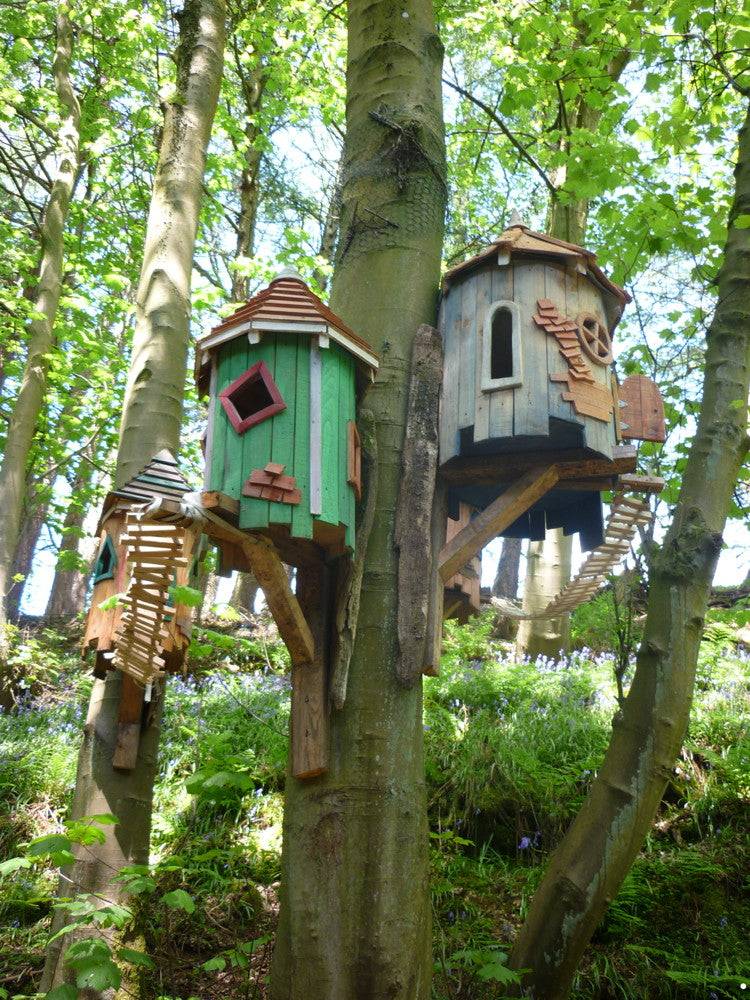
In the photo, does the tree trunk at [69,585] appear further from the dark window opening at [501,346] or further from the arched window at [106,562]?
the dark window opening at [501,346]

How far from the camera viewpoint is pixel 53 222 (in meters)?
9.44

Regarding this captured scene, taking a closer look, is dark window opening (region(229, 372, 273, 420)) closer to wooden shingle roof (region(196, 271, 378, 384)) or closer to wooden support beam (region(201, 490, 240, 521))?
wooden shingle roof (region(196, 271, 378, 384))

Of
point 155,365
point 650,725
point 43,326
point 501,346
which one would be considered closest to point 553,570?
point 501,346

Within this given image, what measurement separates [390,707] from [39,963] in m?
A: 3.02

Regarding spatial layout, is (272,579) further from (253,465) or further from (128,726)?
(128,726)

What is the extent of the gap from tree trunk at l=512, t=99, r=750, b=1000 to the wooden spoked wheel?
0.49 m

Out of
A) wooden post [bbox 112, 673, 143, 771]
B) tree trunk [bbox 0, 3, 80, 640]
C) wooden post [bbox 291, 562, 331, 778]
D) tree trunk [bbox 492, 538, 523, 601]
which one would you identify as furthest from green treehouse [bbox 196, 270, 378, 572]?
tree trunk [bbox 492, 538, 523, 601]

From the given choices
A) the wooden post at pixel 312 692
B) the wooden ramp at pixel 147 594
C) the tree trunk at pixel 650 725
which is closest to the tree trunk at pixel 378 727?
the wooden post at pixel 312 692

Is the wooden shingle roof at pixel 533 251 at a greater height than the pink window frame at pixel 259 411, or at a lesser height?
greater

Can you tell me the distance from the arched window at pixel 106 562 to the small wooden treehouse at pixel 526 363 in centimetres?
168

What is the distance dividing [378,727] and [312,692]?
29 cm

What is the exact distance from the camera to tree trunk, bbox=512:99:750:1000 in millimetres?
3074

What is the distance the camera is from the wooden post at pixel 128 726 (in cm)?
414

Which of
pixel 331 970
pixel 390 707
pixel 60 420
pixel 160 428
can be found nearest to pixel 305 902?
pixel 331 970
